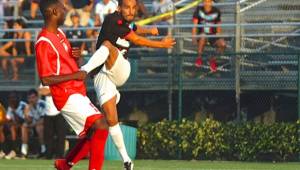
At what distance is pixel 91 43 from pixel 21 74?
5.49 feet

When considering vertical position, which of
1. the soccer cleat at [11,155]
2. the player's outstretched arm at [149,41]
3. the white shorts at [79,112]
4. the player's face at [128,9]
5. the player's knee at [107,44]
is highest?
the player's face at [128,9]

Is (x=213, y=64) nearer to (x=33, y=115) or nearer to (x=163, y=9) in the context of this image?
(x=163, y=9)

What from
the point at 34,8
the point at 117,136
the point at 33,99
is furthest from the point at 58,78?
the point at 34,8

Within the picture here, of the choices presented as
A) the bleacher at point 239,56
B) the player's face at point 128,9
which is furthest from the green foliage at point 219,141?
the player's face at point 128,9

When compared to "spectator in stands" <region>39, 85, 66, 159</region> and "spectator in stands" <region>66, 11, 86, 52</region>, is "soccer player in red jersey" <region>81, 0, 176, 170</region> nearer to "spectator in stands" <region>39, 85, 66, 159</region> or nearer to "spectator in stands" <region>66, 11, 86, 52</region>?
"spectator in stands" <region>39, 85, 66, 159</region>

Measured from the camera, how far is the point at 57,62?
1052 cm

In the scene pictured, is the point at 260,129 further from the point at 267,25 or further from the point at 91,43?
the point at 91,43

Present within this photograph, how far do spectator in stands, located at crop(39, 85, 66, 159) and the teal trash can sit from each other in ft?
3.53

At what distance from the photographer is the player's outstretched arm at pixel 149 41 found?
11656 mm

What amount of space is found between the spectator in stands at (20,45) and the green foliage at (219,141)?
3.71 meters

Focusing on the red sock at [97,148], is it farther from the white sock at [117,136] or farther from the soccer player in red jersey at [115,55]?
the white sock at [117,136]

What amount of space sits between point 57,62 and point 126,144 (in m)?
9.02

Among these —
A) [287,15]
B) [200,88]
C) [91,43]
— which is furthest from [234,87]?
[91,43]

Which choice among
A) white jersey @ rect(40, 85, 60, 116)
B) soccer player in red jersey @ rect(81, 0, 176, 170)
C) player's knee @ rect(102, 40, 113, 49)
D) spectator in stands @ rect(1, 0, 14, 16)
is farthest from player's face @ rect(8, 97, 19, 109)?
player's knee @ rect(102, 40, 113, 49)
